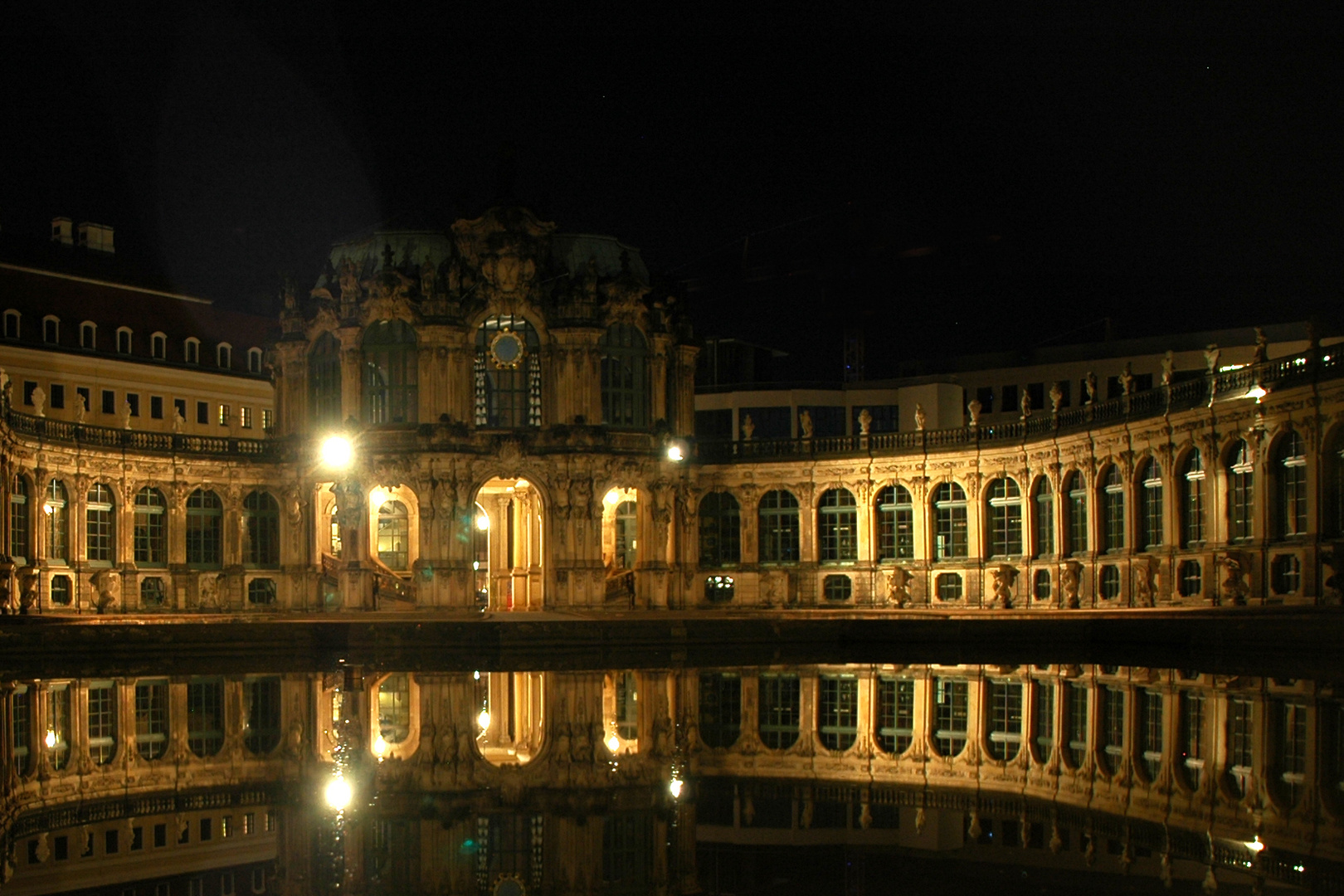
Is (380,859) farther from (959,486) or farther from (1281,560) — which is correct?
(959,486)

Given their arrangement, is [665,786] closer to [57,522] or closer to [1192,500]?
[1192,500]

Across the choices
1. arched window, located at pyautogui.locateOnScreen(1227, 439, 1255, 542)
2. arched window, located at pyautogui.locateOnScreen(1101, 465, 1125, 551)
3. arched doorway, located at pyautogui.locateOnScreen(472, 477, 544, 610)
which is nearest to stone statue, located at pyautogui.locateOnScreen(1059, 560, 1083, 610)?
arched window, located at pyautogui.locateOnScreen(1101, 465, 1125, 551)

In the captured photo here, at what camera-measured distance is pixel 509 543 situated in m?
78.9

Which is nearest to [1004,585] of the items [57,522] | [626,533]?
[626,533]

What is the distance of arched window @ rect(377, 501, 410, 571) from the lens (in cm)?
7569

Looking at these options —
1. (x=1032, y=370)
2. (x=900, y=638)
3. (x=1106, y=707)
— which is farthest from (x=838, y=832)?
(x=1032, y=370)

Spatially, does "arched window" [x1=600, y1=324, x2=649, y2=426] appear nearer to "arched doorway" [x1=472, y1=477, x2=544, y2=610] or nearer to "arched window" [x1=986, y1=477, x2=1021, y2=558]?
"arched doorway" [x1=472, y1=477, x2=544, y2=610]

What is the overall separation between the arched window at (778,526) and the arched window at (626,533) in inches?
223

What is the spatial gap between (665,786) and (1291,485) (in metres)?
38.9

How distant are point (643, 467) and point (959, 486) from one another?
13443mm

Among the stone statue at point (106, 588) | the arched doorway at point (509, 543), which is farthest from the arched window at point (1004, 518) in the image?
the stone statue at point (106, 588)

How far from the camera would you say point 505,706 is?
29.0 m

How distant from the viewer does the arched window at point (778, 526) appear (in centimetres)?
7700

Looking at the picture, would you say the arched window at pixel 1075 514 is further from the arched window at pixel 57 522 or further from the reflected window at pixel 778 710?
the arched window at pixel 57 522
